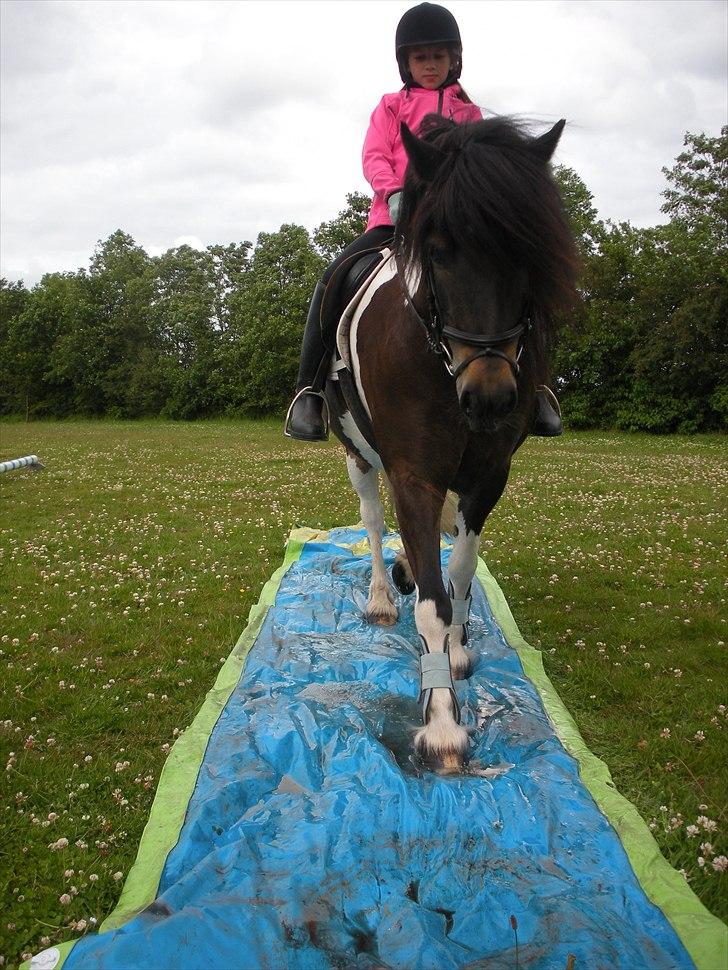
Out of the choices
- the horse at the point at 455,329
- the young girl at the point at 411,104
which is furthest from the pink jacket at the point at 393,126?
the horse at the point at 455,329

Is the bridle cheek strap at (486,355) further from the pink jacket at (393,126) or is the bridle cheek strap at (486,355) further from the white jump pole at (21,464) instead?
the white jump pole at (21,464)

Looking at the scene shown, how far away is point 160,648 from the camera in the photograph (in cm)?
634

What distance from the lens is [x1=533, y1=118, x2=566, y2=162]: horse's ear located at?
12.9 feet

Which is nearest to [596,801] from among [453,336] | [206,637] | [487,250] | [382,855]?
[382,855]

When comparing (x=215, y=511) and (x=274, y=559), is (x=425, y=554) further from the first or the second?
(x=215, y=511)

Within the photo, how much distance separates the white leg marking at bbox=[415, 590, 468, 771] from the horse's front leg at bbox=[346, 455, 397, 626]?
7.21 feet

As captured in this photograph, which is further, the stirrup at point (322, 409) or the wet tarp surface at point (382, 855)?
the stirrup at point (322, 409)

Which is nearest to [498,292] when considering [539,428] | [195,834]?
[539,428]

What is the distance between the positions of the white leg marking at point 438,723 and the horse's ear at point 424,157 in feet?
8.15

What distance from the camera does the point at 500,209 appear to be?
11.7 feet

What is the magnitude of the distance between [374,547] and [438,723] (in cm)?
295

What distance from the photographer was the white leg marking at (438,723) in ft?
13.1

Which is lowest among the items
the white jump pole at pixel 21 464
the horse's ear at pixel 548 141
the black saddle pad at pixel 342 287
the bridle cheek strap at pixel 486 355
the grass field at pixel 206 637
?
the grass field at pixel 206 637

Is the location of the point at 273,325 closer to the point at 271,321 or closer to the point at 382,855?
the point at 271,321
